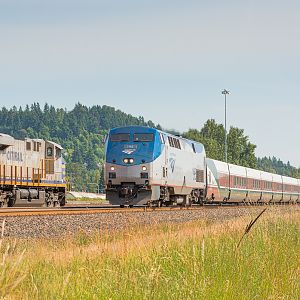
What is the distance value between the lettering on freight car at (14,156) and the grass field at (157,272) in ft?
67.2

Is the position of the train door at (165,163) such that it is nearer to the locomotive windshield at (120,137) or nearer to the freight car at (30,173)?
the locomotive windshield at (120,137)

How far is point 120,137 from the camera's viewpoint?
2947 centimetres

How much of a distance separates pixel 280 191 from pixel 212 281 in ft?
189

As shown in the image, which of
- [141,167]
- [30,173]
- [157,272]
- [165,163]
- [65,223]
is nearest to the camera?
[157,272]

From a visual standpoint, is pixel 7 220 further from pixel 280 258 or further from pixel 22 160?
pixel 22 160

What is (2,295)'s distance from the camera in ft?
13.0

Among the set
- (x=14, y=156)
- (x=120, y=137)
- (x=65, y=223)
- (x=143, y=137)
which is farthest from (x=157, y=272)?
(x=14, y=156)

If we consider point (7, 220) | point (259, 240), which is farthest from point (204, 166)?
point (259, 240)

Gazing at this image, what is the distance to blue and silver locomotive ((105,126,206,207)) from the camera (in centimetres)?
2803

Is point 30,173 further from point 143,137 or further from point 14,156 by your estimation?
point 143,137

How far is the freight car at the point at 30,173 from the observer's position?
3092 centimetres

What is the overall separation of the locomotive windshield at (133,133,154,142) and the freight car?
6.93 meters

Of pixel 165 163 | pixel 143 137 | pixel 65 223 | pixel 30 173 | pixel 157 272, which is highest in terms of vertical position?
pixel 143 137

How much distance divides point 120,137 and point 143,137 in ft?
3.94
